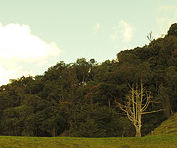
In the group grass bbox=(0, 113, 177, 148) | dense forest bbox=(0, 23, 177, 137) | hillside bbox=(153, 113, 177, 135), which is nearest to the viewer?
grass bbox=(0, 113, 177, 148)

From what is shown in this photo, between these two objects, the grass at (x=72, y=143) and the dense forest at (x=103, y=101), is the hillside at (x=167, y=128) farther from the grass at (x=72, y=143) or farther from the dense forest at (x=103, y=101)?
the grass at (x=72, y=143)

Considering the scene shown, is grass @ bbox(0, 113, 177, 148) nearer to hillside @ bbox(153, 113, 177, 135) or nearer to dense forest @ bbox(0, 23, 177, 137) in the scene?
hillside @ bbox(153, 113, 177, 135)

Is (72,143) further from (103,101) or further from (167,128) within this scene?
(103,101)

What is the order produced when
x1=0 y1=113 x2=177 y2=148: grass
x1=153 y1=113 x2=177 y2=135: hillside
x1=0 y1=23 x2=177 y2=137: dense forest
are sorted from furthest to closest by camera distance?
x1=0 y1=23 x2=177 y2=137: dense forest → x1=153 y1=113 x2=177 y2=135: hillside → x1=0 y1=113 x2=177 y2=148: grass

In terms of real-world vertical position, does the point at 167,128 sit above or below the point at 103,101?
below

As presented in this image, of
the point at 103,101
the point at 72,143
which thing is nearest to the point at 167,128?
the point at 72,143

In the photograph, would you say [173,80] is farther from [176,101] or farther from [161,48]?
[161,48]

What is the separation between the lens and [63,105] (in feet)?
220

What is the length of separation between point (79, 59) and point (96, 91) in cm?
4341

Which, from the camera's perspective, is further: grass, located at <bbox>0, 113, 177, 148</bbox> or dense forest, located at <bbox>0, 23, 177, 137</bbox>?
dense forest, located at <bbox>0, 23, 177, 137</bbox>

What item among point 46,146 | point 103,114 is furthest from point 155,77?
point 46,146

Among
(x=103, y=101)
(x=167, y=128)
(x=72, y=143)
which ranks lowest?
(x=72, y=143)

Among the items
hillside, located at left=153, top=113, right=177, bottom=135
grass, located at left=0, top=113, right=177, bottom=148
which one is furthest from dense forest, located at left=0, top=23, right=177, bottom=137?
grass, located at left=0, top=113, right=177, bottom=148

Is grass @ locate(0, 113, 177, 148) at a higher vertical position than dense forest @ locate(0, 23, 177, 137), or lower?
lower
